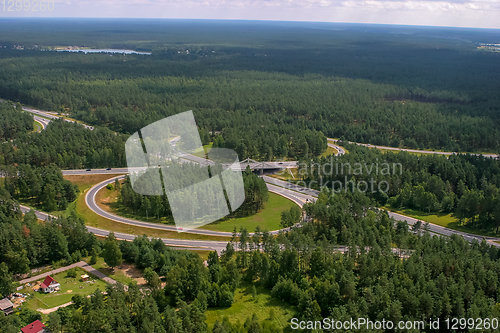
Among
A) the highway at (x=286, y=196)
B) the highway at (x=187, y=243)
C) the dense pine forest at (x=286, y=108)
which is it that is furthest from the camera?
the dense pine forest at (x=286, y=108)

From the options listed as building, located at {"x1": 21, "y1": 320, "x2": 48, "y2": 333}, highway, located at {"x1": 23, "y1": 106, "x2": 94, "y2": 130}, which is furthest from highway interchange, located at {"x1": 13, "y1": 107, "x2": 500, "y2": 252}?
highway, located at {"x1": 23, "y1": 106, "x2": 94, "y2": 130}

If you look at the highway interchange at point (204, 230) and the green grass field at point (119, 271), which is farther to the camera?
the highway interchange at point (204, 230)

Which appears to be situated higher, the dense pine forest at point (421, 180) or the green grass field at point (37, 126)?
the green grass field at point (37, 126)

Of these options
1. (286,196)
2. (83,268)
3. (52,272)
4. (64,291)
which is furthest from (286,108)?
(64,291)

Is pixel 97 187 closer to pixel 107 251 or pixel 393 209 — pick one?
pixel 107 251

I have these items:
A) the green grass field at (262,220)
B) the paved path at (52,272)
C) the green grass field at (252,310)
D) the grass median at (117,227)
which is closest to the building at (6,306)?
the paved path at (52,272)

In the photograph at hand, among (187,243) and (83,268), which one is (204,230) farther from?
(83,268)

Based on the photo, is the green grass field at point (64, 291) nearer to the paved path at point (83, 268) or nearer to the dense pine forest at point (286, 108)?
the paved path at point (83, 268)
